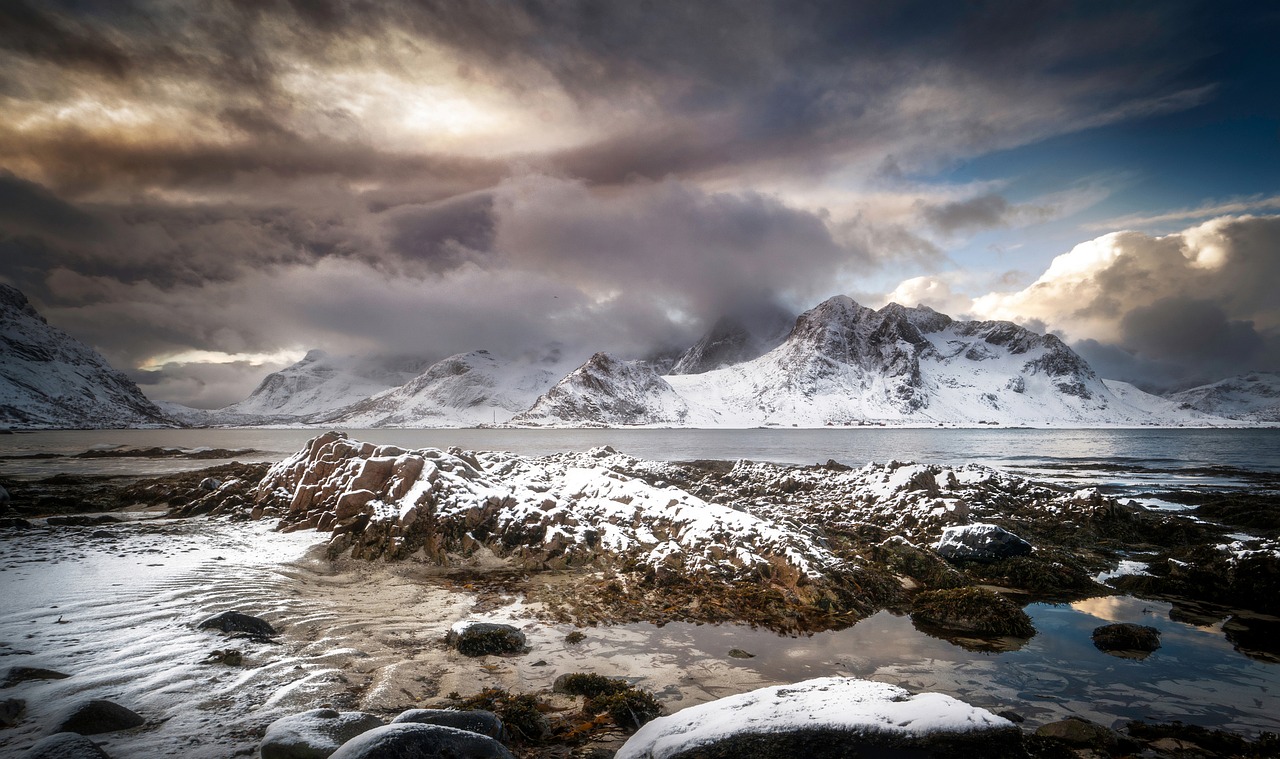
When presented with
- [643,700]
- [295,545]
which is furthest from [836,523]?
[295,545]

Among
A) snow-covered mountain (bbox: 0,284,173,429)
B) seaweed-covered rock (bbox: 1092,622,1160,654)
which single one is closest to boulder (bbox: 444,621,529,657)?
seaweed-covered rock (bbox: 1092,622,1160,654)

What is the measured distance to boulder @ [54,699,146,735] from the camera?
5914mm

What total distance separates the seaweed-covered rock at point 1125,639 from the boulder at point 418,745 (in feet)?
37.9

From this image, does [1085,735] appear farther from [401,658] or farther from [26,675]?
[26,675]

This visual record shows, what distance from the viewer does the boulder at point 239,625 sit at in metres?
9.18

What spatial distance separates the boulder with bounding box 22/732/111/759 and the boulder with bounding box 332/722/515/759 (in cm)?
247

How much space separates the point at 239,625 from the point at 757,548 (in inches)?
452

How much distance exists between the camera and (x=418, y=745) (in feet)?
15.9

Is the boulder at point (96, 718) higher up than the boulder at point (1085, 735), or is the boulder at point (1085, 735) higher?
the boulder at point (96, 718)

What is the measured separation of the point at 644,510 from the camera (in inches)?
689

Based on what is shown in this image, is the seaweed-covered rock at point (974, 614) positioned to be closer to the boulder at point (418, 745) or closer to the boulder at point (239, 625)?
the boulder at point (418, 745)

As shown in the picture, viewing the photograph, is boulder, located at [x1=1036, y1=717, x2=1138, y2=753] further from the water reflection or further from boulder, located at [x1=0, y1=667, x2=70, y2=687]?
boulder, located at [x1=0, y1=667, x2=70, y2=687]

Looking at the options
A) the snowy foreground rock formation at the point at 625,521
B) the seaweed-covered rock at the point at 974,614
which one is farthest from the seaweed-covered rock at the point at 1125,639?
the snowy foreground rock formation at the point at 625,521

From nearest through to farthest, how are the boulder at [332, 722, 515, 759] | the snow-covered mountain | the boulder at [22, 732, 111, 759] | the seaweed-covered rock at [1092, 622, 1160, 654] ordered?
the boulder at [332, 722, 515, 759]
the boulder at [22, 732, 111, 759]
the seaweed-covered rock at [1092, 622, 1160, 654]
the snow-covered mountain
